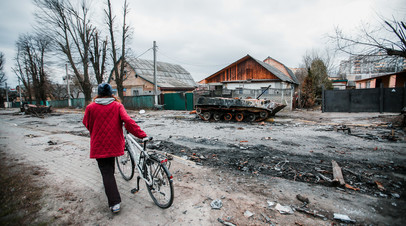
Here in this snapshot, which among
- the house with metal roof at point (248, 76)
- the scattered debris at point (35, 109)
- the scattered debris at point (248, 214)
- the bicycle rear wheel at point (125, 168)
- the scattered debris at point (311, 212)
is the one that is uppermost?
the house with metal roof at point (248, 76)

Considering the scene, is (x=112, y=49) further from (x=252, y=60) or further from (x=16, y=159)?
(x=16, y=159)

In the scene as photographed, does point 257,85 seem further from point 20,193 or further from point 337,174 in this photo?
point 20,193

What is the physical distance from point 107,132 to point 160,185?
1012mm

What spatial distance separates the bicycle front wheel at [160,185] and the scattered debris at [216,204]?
578mm

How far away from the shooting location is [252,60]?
73.0ft

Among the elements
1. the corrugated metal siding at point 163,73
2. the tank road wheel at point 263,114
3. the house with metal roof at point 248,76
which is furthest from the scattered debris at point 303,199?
the corrugated metal siding at point 163,73

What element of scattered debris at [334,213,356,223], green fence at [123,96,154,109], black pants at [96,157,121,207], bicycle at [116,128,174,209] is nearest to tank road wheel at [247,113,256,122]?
scattered debris at [334,213,356,223]

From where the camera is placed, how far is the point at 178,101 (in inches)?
799

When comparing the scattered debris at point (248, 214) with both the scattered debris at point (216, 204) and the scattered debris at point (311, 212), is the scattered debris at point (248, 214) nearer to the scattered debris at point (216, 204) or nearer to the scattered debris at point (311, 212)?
the scattered debris at point (216, 204)

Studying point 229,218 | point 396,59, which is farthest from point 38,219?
point 396,59

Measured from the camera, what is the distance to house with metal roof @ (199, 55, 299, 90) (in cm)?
2144

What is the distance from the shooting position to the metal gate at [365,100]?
44.3ft

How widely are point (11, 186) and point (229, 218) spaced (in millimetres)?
3727

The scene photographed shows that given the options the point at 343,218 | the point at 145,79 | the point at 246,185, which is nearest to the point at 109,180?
the point at 246,185
